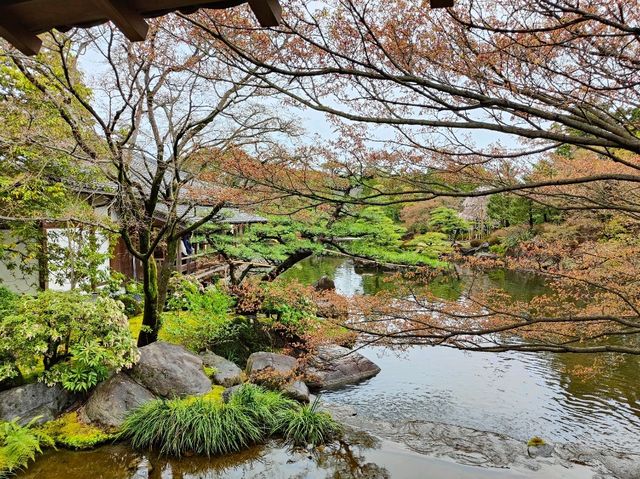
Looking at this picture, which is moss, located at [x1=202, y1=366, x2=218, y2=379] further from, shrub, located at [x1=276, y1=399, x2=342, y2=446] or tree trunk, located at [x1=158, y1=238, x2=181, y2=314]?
shrub, located at [x1=276, y1=399, x2=342, y2=446]

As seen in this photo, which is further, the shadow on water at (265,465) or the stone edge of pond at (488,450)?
the stone edge of pond at (488,450)

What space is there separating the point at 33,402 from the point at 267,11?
20.1ft

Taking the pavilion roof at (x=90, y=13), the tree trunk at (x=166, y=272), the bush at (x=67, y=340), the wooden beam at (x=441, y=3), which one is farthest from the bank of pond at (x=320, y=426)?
the pavilion roof at (x=90, y=13)

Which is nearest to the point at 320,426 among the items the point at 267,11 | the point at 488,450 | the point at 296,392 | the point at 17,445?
the point at 296,392

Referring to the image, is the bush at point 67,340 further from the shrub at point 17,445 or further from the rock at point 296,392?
the rock at point 296,392

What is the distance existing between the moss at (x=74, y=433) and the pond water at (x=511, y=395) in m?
4.05

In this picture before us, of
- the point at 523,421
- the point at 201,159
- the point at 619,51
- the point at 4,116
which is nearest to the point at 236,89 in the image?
the point at 201,159

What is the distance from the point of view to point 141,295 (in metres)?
11.1

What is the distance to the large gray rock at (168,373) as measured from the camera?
6227mm

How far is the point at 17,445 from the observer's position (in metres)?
4.70

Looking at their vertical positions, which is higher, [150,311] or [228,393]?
[150,311]

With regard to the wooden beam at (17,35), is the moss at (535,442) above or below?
below

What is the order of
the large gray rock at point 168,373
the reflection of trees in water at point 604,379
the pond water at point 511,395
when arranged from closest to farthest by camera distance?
the large gray rock at point 168,373 < the pond water at point 511,395 < the reflection of trees in water at point 604,379

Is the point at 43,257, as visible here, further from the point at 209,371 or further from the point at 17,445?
the point at 17,445
